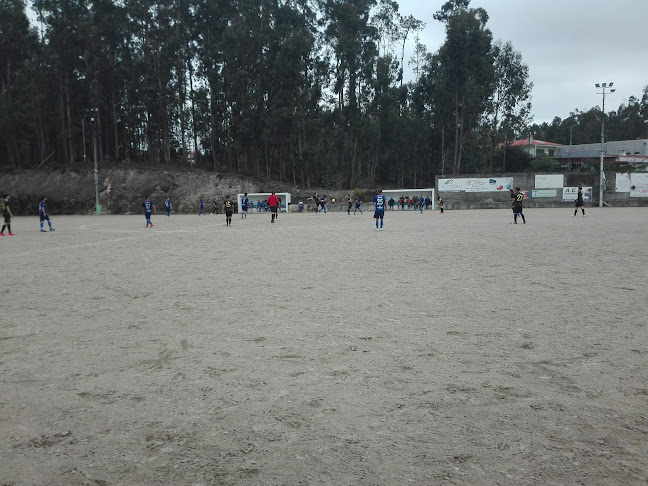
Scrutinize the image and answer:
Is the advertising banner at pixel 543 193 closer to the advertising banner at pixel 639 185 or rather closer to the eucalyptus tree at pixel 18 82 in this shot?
the advertising banner at pixel 639 185

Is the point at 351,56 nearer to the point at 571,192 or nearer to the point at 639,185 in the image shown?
the point at 571,192

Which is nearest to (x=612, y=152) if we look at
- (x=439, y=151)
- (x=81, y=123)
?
(x=439, y=151)

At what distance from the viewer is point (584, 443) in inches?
126

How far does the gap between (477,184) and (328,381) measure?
4707 centimetres

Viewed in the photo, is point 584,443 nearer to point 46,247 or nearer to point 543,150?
point 46,247

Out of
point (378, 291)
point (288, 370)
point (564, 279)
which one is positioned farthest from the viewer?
point (564, 279)

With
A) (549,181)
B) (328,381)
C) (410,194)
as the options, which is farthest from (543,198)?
(328,381)

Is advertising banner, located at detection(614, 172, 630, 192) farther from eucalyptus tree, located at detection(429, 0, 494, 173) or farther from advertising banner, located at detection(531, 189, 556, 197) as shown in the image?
eucalyptus tree, located at detection(429, 0, 494, 173)

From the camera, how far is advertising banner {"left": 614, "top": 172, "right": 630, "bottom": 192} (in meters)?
46.2

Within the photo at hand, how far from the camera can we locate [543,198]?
154ft

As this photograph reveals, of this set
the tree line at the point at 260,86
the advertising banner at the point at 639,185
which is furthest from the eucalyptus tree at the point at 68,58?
the advertising banner at the point at 639,185

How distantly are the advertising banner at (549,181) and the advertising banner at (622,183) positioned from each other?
211 inches

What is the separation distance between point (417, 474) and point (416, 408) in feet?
2.79

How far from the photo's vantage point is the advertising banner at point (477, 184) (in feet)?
156
